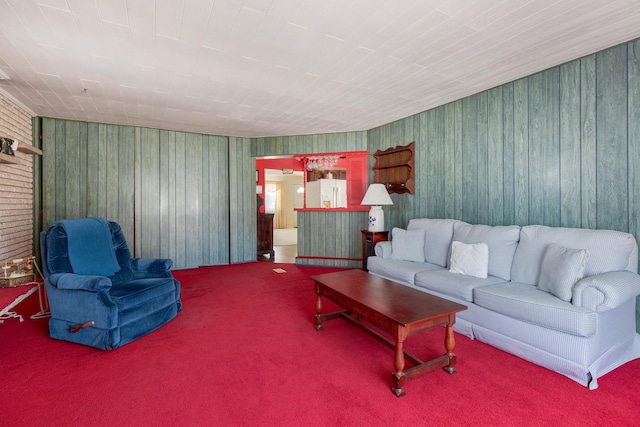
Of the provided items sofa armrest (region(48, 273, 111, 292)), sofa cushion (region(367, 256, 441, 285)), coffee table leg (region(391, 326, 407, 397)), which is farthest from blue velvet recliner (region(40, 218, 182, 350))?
sofa cushion (region(367, 256, 441, 285))

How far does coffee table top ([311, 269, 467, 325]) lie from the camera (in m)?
1.99

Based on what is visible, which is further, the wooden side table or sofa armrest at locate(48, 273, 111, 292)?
the wooden side table

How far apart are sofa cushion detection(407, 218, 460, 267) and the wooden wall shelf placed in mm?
997

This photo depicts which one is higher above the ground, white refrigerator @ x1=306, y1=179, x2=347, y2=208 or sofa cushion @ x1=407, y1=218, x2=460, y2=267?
white refrigerator @ x1=306, y1=179, x2=347, y2=208

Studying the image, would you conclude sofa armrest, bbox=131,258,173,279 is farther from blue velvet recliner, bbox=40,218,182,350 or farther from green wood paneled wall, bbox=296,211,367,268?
green wood paneled wall, bbox=296,211,367,268

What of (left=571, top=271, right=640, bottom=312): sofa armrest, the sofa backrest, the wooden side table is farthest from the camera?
the wooden side table

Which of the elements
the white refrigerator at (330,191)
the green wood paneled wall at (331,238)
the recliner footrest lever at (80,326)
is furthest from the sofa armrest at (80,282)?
the white refrigerator at (330,191)

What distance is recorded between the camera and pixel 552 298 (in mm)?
2260

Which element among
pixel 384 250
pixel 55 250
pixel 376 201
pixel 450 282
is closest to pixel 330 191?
pixel 376 201

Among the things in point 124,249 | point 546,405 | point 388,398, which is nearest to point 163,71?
point 124,249

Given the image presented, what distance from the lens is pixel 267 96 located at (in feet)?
12.8

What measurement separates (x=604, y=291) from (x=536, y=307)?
404 mm

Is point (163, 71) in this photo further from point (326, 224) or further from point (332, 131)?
point (326, 224)

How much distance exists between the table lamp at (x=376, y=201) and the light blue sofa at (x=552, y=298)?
155cm
